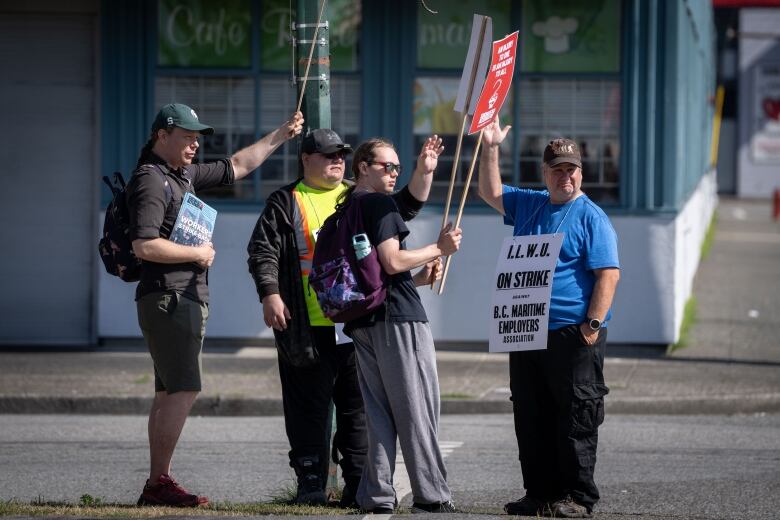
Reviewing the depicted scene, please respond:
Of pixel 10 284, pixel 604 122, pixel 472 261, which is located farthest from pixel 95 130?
pixel 604 122

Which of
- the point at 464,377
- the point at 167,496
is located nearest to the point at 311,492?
the point at 167,496

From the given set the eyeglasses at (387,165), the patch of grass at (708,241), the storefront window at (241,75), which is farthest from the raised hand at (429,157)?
the patch of grass at (708,241)

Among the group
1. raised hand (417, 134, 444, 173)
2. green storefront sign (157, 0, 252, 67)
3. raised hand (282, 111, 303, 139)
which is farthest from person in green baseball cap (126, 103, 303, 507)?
green storefront sign (157, 0, 252, 67)

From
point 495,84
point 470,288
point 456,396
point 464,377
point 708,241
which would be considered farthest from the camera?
point 708,241

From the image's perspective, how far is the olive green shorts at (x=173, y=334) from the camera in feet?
21.0

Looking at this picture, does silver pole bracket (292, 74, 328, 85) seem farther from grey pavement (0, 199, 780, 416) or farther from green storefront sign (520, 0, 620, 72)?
green storefront sign (520, 0, 620, 72)

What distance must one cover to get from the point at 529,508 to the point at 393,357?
3.30ft

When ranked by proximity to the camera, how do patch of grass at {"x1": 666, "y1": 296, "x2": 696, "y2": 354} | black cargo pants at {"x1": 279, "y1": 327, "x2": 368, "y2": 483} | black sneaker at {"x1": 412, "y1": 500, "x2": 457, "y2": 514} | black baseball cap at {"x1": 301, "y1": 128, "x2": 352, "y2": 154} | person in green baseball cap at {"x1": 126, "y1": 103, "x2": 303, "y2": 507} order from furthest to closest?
patch of grass at {"x1": 666, "y1": 296, "x2": 696, "y2": 354}, black cargo pants at {"x1": 279, "y1": 327, "x2": 368, "y2": 483}, black baseball cap at {"x1": 301, "y1": 128, "x2": 352, "y2": 154}, person in green baseball cap at {"x1": 126, "y1": 103, "x2": 303, "y2": 507}, black sneaker at {"x1": 412, "y1": 500, "x2": 457, "y2": 514}

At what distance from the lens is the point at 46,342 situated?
12859 mm

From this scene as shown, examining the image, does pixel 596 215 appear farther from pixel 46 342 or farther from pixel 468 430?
pixel 46 342

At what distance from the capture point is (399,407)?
19.9 ft

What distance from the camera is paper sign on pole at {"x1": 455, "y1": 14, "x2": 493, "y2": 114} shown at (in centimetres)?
627

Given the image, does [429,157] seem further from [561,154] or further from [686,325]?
[686,325]

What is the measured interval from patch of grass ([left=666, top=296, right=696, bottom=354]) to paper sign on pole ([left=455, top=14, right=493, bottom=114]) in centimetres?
663
